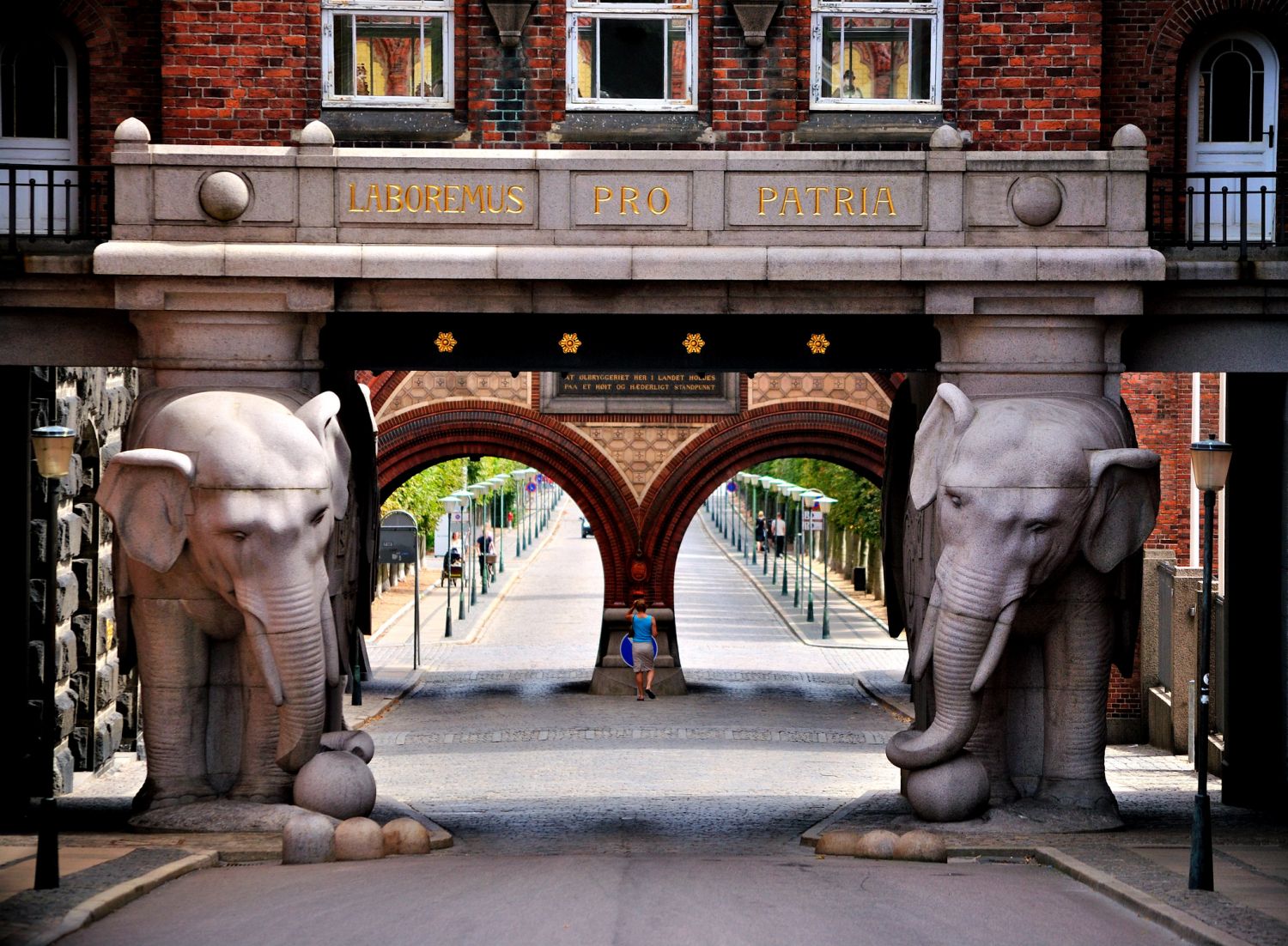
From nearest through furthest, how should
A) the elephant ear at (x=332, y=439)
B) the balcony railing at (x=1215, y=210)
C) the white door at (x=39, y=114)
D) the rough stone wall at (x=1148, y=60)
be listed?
the elephant ear at (x=332, y=439) < the balcony railing at (x=1215, y=210) < the rough stone wall at (x=1148, y=60) < the white door at (x=39, y=114)

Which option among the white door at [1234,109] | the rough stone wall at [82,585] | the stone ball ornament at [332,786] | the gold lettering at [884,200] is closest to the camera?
the stone ball ornament at [332,786]

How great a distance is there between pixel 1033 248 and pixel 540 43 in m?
4.30

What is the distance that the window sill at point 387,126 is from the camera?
59.3 feet

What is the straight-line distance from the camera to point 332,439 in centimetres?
1667

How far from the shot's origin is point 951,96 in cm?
1814

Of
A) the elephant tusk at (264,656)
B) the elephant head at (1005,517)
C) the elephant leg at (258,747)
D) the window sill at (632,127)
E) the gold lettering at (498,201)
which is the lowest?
the elephant leg at (258,747)

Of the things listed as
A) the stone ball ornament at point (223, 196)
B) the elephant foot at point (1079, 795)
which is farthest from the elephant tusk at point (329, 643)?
the elephant foot at point (1079, 795)

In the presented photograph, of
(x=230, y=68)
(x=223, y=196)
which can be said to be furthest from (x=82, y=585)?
(x=223, y=196)

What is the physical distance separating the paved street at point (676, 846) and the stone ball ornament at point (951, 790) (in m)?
0.37

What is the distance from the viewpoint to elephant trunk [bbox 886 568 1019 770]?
53.3 ft

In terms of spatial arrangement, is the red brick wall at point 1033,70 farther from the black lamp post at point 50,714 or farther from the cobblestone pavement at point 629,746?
the black lamp post at point 50,714

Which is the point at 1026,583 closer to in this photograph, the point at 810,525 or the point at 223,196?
the point at 223,196

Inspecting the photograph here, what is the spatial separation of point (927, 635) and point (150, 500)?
573cm

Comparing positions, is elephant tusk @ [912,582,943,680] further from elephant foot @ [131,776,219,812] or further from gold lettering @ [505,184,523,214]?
elephant foot @ [131,776,219,812]
